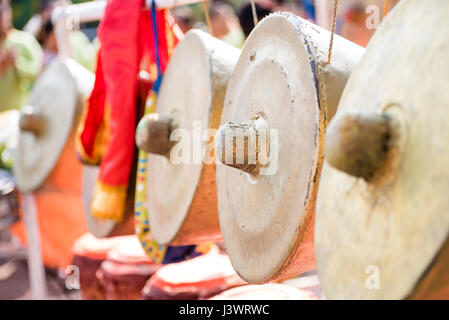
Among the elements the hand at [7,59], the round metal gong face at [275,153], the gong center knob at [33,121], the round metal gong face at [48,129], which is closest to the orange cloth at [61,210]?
the round metal gong face at [48,129]

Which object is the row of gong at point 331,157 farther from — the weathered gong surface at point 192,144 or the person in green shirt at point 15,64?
the person in green shirt at point 15,64

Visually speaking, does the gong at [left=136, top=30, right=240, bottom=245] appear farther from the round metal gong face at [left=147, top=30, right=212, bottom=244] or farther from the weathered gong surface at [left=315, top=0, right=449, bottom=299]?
the weathered gong surface at [left=315, top=0, right=449, bottom=299]

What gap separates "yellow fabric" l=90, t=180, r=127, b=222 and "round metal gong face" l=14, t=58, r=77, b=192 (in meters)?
0.58

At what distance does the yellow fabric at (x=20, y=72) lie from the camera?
9.78ft

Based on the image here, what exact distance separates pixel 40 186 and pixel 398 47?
182cm

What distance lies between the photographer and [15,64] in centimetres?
308

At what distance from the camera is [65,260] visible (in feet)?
8.14

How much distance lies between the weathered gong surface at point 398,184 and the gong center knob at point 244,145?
182mm

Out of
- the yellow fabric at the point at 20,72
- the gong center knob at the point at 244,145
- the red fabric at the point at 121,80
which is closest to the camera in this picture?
the gong center knob at the point at 244,145

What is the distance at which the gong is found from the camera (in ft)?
3.51

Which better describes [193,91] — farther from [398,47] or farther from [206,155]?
[398,47]

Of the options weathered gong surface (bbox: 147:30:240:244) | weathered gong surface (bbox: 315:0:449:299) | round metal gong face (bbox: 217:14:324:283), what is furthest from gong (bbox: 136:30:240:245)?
weathered gong surface (bbox: 315:0:449:299)

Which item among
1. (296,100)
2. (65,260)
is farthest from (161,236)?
(65,260)

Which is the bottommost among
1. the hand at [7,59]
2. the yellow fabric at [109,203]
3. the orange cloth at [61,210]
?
the orange cloth at [61,210]
